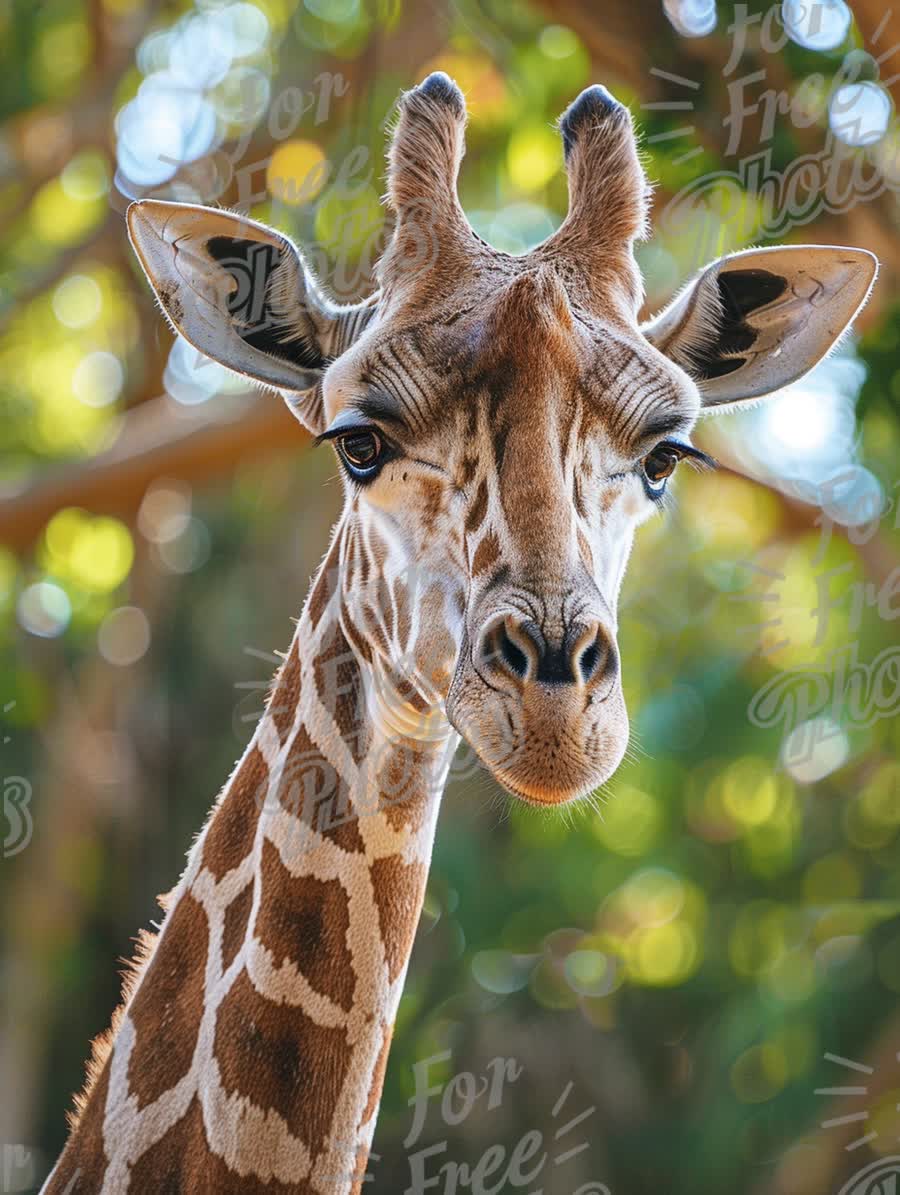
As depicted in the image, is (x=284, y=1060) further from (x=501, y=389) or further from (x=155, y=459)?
(x=155, y=459)

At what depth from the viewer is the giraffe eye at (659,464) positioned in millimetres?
2685

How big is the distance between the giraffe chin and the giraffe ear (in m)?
1.20

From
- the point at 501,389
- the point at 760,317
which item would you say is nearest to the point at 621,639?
the point at 760,317

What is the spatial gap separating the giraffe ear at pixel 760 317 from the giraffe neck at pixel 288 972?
3.50 feet

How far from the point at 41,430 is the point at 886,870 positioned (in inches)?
293

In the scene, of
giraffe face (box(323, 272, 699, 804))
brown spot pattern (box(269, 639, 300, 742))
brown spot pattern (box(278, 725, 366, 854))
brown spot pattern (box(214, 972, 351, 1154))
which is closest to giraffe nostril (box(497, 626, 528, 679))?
giraffe face (box(323, 272, 699, 804))

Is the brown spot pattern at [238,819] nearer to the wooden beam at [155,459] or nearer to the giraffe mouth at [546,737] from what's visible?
the giraffe mouth at [546,737]

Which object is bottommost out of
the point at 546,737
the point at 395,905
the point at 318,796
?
the point at 395,905

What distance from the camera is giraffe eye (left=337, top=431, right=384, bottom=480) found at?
2625 millimetres

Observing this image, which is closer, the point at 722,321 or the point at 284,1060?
the point at 284,1060

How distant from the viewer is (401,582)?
8.73 ft

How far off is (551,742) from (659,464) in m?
0.80

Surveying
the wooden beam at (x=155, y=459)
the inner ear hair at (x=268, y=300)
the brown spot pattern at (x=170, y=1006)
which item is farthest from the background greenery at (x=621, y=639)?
the brown spot pattern at (x=170, y=1006)

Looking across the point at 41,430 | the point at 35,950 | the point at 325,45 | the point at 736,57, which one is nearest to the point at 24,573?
the point at 41,430
